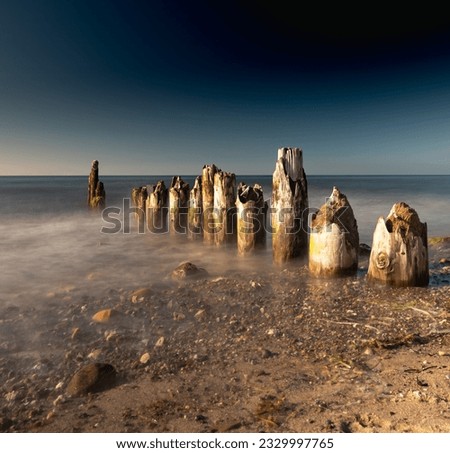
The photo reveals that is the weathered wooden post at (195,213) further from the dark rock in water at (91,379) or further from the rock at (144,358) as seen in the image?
the dark rock in water at (91,379)

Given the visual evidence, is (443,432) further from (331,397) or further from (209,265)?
(209,265)

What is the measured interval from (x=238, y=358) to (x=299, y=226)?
4.29 meters

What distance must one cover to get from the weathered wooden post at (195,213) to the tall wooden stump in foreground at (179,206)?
33.9 inches

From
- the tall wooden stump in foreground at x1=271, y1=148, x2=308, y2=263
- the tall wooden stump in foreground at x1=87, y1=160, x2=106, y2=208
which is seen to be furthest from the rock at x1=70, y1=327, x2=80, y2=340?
the tall wooden stump in foreground at x1=87, y1=160, x2=106, y2=208

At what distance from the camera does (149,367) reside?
3.90 meters

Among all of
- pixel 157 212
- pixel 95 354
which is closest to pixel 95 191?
pixel 157 212

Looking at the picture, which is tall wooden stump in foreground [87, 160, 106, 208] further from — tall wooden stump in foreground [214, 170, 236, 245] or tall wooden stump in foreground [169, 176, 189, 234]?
tall wooden stump in foreground [214, 170, 236, 245]

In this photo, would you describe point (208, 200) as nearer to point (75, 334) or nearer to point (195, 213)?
point (195, 213)

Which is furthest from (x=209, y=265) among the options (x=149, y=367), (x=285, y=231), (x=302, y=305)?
(x=149, y=367)

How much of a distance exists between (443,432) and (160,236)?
35.8ft

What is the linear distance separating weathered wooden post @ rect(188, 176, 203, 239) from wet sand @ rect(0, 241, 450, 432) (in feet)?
16.4

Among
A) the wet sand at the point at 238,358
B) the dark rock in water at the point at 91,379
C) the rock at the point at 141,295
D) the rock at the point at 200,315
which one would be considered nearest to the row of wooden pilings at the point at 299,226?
the wet sand at the point at 238,358

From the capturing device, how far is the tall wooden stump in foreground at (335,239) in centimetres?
646

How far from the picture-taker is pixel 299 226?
7738 millimetres
